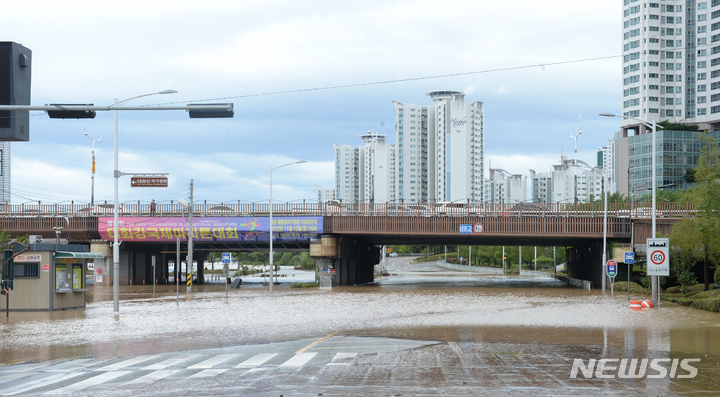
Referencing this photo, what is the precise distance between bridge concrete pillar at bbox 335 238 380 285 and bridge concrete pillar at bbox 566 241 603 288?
22596 millimetres

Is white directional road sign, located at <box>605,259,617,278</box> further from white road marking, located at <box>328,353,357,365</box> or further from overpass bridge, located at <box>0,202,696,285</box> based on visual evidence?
white road marking, located at <box>328,353,357,365</box>

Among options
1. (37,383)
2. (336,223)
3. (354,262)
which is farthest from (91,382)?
(354,262)

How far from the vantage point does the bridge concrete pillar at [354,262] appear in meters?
64.3

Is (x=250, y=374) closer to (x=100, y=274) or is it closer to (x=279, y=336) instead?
(x=279, y=336)

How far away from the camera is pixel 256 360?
599 inches

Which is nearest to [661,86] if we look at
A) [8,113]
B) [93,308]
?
[93,308]

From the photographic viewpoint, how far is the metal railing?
5838cm

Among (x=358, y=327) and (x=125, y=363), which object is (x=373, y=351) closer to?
(x=125, y=363)

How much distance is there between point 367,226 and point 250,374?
47470 mm

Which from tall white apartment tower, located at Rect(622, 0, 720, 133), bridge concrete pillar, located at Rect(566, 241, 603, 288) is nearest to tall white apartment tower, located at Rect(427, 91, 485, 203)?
tall white apartment tower, located at Rect(622, 0, 720, 133)

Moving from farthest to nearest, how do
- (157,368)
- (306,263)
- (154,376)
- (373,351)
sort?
(306,263), (373,351), (157,368), (154,376)

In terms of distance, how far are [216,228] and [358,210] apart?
504 inches

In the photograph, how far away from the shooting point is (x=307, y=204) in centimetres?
6159
